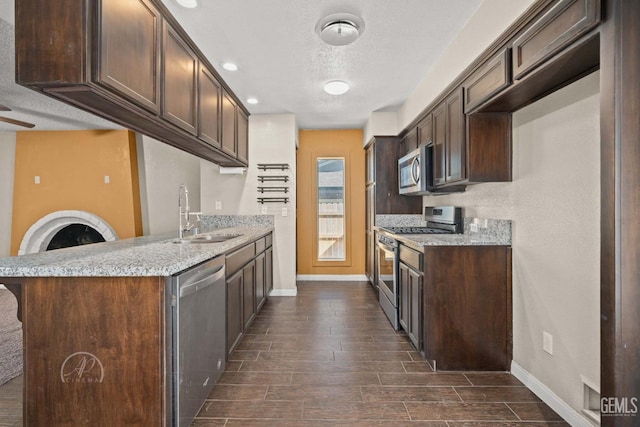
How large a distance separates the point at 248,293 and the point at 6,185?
5416mm

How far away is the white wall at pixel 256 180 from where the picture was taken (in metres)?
4.44

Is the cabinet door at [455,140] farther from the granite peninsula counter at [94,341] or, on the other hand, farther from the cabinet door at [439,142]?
the granite peninsula counter at [94,341]

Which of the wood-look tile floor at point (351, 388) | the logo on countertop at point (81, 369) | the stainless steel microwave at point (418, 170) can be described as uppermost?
the stainless steel microwave at point (418, 170)

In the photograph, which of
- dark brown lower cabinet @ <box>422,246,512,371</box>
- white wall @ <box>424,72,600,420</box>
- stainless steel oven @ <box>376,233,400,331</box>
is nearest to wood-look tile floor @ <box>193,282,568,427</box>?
dark brown lower cabinet @ <box>422,246,512,371</box>

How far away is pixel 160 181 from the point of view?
222 inches

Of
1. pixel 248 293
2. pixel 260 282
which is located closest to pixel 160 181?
pixel 260 282

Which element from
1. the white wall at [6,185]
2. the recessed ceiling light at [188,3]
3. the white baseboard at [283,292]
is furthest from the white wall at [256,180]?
the white wall at [6,185]

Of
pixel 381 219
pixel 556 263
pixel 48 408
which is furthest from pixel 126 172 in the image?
pixel 556 263

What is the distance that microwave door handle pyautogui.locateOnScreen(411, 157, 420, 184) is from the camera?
3319 millimetres

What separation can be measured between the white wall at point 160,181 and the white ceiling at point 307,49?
1.42 meters

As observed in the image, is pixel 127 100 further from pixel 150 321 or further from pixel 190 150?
pixel 190 150

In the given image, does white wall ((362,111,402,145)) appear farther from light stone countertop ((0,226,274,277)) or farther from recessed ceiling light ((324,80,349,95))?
light stone countertop ((0,226,274,277))

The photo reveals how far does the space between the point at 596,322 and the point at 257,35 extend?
9.42ft

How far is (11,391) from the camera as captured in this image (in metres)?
2.06
